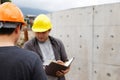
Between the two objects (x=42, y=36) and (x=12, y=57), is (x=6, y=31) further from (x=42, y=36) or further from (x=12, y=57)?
(x=42, y=36)

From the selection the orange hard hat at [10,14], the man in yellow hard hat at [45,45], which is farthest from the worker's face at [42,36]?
the orange hard hat at [10,14]

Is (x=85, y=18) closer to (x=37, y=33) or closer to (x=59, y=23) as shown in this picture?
(x=59, y=23)

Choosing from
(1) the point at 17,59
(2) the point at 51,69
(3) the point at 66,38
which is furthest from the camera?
(3) the point at 66,38

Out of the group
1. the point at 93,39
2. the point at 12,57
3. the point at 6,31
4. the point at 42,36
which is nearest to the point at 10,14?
the point at 6,31

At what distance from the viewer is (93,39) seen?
6227 millimetres

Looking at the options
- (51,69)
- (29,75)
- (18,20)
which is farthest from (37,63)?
(51,69)

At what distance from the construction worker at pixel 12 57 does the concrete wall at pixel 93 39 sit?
377cm

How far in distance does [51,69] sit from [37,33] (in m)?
0.59

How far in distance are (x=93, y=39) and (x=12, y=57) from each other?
4.29 metres

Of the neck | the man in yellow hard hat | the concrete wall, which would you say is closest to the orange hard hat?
the neck

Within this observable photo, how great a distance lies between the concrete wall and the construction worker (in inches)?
149

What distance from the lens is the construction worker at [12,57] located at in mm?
2039

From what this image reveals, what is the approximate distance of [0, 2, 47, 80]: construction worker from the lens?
2.04 meters

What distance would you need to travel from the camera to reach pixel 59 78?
13.4 ft
